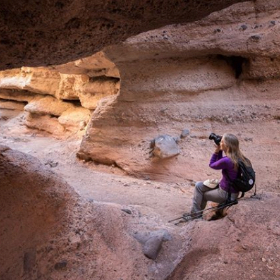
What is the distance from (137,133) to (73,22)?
370 centimetres

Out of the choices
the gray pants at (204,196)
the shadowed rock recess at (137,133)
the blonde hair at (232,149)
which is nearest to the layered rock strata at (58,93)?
the shadowed rock recess at (137,133)

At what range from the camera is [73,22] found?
4.90 ft

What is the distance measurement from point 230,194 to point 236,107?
2269 millimetres

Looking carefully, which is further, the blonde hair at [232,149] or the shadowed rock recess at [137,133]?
the blonde hair at [232,149]

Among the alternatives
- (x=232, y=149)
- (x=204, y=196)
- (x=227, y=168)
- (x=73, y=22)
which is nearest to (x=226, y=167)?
(x=227, y=168)

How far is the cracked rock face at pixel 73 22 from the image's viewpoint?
4.28 feet

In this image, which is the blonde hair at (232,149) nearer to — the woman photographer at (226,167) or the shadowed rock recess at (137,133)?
the woman photographer at (226,167)

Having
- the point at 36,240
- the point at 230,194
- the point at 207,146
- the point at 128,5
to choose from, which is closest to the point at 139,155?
the point at 207,146

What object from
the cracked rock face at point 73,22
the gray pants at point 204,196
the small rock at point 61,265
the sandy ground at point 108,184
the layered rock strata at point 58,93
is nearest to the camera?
the cracked rock face at point 73,22

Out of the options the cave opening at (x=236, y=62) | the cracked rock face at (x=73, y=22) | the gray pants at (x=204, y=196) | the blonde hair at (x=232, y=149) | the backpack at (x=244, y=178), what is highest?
the cave opening at (x=236, y=62)

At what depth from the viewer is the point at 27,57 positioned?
175 centimetres

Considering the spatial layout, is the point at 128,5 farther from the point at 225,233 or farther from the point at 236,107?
the point at 236,107

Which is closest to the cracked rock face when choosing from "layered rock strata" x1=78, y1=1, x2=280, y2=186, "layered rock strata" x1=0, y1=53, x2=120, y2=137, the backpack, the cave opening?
the backpack

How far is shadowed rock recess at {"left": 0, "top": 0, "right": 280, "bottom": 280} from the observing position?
162cm
